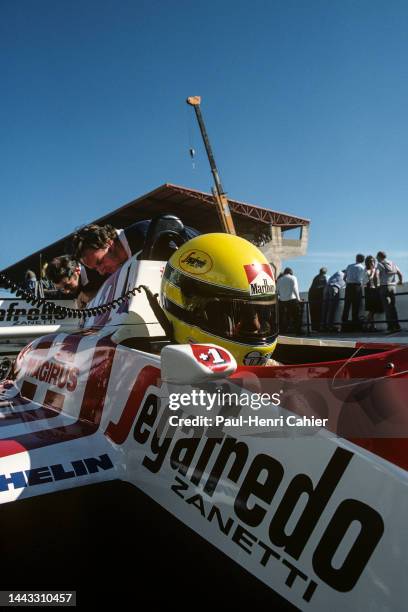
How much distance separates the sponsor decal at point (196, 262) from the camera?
209 centimetres

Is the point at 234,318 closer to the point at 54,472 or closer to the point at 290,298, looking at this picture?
the point at 54,472

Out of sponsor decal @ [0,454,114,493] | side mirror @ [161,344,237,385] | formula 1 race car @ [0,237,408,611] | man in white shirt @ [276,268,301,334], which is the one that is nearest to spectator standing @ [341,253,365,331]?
man in white shirt @ [276,268,301,334]

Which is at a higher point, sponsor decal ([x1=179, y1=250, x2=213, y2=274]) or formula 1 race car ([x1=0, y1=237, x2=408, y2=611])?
sponsor decal ([x1=179, y1=250, x2=213, y2=274])

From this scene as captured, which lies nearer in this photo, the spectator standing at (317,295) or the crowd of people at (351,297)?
the crowd of people at (351,297)

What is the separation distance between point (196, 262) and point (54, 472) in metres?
1.02

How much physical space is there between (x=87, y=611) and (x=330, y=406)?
976 mm

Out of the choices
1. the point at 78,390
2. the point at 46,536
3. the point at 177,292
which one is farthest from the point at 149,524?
the point at 177,292

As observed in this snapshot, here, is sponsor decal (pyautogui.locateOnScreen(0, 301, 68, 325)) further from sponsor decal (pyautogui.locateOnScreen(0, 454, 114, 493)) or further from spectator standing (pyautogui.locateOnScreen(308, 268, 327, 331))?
spectator standing (pyautogui.locateOnScreen(308, 268, 327, 331))

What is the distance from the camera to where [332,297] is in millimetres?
10859

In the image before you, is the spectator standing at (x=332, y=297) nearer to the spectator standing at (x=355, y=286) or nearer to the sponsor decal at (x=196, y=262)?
the spectator standing at (x=355, y=286)

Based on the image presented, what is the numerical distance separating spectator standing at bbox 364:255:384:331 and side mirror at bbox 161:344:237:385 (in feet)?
29.5

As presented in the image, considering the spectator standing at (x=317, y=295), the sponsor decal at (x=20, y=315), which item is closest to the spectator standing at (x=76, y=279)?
the sponsor decal at (x=20, y=315)

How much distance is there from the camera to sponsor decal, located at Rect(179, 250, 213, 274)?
6.85ft

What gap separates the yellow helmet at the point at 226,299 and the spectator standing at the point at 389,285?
7.44 metres
